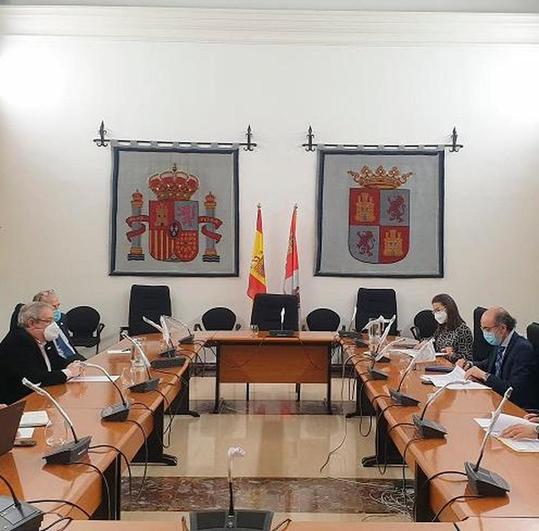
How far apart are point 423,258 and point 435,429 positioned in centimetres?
481

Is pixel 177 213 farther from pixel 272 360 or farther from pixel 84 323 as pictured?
pixel 272 360

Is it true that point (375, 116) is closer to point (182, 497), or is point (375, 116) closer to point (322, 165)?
point (322, 165)

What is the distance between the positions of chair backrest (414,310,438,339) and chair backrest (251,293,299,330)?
58.6 inches

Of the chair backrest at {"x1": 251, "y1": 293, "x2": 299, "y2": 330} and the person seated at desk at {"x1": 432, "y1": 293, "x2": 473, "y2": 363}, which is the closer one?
the person seated at desk at {"x1": 432, "y1": 293, "x2": 473, "y2": 363}

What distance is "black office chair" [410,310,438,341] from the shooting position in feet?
22.7

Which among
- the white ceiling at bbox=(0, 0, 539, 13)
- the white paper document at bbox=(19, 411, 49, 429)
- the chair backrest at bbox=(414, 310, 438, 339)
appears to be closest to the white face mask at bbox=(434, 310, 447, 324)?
the chair backrest at bbox=(414, 310, 438, 339)

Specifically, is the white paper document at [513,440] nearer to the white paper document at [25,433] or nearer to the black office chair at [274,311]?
the white paper document at [25,433]

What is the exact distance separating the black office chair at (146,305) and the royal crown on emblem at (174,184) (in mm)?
1076

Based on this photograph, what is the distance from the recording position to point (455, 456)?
2.38 meters

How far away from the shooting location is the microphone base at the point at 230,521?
5.18ft

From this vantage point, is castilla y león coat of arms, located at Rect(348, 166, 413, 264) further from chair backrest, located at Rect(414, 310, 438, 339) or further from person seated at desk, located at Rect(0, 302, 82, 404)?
person seated at desk, located at Rect(0, 302, 82, 404)

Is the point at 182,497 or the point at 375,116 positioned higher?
the point at 375,116

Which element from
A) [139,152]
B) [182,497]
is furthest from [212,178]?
[182,497]

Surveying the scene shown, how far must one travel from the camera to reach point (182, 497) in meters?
3.60
